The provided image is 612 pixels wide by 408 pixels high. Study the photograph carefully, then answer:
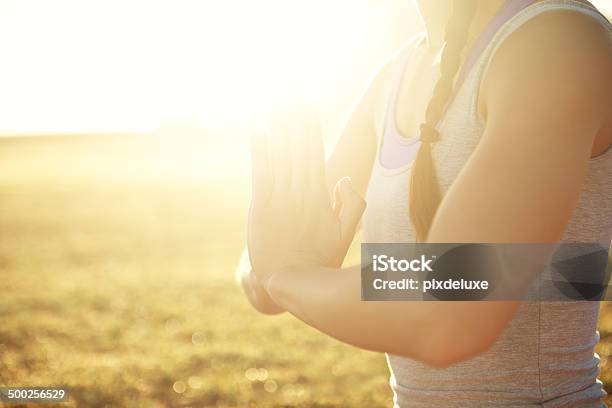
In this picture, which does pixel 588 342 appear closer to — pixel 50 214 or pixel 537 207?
pixel 537 207

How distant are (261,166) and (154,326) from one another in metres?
5.78

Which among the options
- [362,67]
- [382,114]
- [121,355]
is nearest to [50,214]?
[121,355]

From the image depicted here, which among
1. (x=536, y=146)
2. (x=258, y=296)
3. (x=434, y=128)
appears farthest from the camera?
(x=258, y=296)

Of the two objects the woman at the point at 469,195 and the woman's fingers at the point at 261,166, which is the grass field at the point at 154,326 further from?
the woman's fingers at the point at 261,166

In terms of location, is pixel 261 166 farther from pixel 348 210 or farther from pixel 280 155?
pixel 348 210

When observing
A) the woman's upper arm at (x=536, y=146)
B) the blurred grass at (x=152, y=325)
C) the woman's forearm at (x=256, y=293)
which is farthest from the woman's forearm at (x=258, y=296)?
the blurred grass at (x=152, y=325)

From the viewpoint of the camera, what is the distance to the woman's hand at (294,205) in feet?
4.51

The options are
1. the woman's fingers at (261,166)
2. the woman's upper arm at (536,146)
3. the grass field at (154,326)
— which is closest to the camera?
the woman's upper arm at (536,146)

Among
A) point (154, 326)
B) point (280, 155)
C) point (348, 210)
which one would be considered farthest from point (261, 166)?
point (154, 326)

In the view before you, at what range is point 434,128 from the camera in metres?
1.38

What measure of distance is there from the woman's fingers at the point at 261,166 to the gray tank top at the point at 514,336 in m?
0.31

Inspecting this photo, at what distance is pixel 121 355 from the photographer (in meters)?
5.91

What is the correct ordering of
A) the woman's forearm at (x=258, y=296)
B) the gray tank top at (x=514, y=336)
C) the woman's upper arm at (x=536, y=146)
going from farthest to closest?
the woman's forearm at (x=258, y=296) → the gray tank top at (x=514, y=336) → the woman's upper arm at (x=536, y=146)

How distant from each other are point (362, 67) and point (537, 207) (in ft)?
10.2
